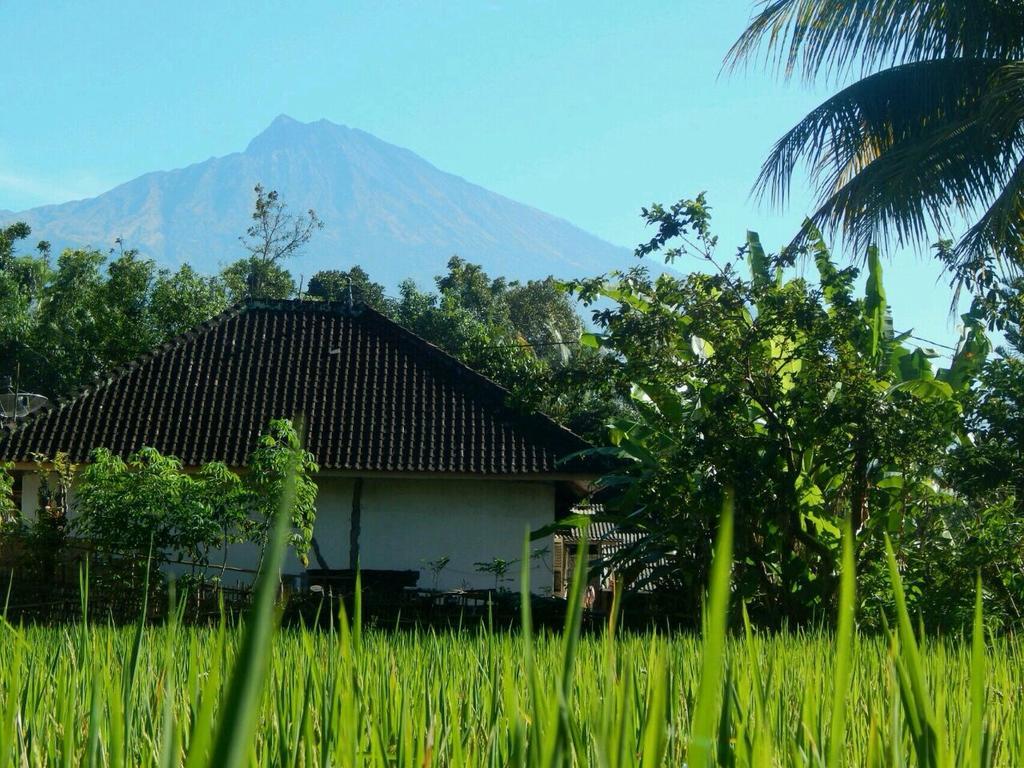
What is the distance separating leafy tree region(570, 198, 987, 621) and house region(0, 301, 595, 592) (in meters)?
4.90

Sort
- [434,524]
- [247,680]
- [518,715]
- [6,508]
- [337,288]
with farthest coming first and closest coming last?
[337,288]
[434,524]
[6,508]
[518,715]
[247,680]

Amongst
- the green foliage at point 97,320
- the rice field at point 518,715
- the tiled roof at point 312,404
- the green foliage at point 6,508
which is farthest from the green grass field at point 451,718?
the green foliage at point 97,320

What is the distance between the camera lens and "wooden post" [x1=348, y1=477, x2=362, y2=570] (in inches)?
688

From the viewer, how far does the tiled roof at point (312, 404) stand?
1816 centimetres

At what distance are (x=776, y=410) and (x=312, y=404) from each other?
35.2 ft

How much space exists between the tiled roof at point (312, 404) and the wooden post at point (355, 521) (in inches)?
20.0

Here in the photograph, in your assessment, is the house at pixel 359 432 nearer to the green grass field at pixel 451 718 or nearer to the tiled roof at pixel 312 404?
the tiled roof at pixel 312 404

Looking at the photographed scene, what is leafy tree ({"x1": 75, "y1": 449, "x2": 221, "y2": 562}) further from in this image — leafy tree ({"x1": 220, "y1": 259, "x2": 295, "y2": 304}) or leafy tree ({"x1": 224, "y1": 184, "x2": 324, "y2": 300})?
leafy tree ({"x1": 224, "y1": 184, "x2": 324, "y2": 300})

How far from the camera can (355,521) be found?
17750 mm

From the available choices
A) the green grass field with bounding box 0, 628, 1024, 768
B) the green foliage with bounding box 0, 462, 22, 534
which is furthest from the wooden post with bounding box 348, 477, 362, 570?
the green grass field with bounding box 0, 628, 1024, 768

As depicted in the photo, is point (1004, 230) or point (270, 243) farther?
point (270, 243)

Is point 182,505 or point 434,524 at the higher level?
point 182,505

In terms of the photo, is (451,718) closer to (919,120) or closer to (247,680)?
(247,680)

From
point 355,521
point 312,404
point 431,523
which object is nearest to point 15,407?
point 312,404
